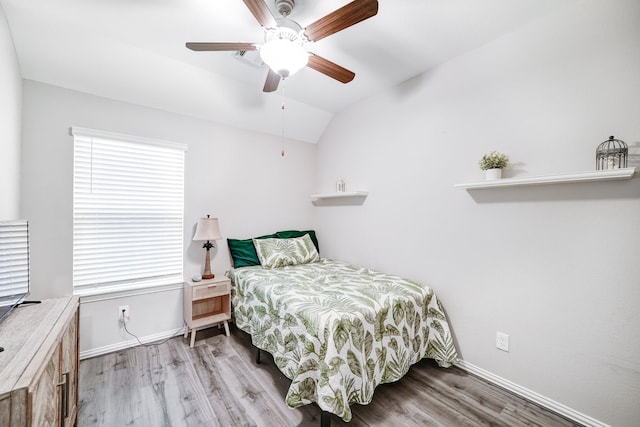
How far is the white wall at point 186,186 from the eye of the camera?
82.7 inches

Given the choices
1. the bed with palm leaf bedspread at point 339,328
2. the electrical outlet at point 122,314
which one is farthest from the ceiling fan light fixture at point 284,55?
the electrical outlet at point 122,314

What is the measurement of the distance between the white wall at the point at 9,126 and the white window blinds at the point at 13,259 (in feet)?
0.96

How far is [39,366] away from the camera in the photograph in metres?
0.88

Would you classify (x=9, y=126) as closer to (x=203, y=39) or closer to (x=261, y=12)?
(x=203, y=39)

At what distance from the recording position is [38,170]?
2094mm

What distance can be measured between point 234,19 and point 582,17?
7.54ft

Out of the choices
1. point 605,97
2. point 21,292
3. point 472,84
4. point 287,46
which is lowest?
point 21,292

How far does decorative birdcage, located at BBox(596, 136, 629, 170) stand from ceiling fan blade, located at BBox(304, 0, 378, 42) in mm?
1569

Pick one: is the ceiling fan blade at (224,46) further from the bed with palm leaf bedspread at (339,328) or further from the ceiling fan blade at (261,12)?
the bed with palm leaf bedspread at (339,328)

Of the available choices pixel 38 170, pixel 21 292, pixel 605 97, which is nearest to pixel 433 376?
pixel 605 97

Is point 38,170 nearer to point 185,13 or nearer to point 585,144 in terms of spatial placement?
point 185,13

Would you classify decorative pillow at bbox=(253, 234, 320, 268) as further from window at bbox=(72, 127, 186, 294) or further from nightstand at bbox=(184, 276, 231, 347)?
window at bbox=(72, 127, 186, 294)

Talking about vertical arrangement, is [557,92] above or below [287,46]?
below

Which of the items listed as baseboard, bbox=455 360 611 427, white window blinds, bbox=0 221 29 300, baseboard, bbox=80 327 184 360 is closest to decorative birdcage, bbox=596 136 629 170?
baseboard, bbox=455 360 611 427
